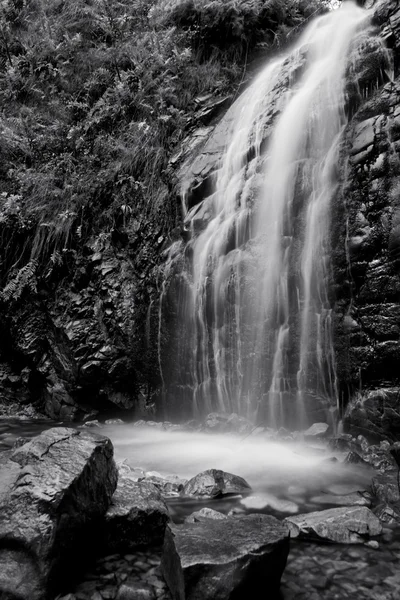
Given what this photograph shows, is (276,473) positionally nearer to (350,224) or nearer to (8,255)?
(350,224)

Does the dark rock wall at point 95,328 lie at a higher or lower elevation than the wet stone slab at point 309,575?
higher

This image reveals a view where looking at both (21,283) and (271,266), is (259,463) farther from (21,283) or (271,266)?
(21,283)

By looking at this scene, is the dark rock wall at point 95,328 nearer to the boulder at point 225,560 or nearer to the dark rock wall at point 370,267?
the dark rock wall at point 370,267

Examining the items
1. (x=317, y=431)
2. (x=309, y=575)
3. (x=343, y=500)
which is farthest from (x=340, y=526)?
(x=317, y=431)

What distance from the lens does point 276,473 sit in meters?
5.04

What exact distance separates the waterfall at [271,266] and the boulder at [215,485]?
8.00 feet

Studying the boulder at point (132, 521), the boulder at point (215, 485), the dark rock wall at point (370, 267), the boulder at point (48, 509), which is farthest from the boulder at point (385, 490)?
the boulder at point (48, 509)

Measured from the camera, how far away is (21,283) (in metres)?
10.3

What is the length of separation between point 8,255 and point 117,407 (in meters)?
5.25

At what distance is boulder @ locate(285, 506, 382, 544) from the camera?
3322 millimetres

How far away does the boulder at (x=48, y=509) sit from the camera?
98.3 inches

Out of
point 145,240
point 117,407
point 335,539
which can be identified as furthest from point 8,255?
point 335,539

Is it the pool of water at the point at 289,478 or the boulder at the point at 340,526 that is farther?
the boulder at the point at 340,526

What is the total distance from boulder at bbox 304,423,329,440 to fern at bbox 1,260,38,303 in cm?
721
